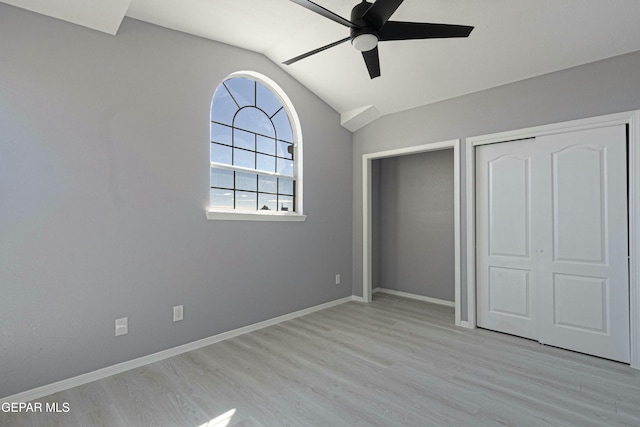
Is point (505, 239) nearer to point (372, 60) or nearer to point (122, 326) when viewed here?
point (372, 60)

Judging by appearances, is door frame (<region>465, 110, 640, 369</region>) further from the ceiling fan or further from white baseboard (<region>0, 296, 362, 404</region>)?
white baseboard (<region>0, 296, 362, 404</region>)

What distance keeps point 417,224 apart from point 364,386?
3026 millimetres

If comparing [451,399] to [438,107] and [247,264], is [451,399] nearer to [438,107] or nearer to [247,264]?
[247,264]

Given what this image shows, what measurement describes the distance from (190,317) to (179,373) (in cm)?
56

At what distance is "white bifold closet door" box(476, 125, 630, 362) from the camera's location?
2.82 metres

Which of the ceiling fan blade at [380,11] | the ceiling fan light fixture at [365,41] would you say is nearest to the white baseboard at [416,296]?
the ceiling fan light fixture at [365,41]

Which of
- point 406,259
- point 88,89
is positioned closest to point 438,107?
point 406,259

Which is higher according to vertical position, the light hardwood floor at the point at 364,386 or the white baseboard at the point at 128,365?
the white baseboard at the point at 128,365

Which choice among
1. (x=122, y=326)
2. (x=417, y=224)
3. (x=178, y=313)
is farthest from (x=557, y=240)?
(x=122, y=326)

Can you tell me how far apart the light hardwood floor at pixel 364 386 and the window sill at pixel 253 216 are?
1213 millimetres

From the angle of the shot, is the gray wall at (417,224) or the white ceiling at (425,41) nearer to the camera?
the white ceiling at (425,41)

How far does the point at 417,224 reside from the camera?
496 centimetres

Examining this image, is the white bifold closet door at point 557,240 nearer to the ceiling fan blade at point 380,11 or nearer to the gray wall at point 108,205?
the ceiling fan blade at point 380,11

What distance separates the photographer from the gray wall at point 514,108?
2.80 meters
